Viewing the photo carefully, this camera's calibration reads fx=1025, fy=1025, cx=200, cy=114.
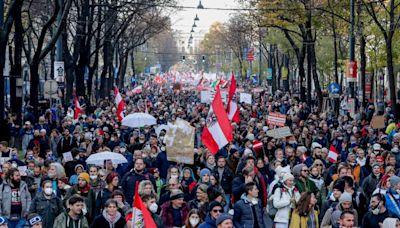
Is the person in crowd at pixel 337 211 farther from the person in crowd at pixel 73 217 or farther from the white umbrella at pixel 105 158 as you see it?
the white umbrella at pixel 105 158

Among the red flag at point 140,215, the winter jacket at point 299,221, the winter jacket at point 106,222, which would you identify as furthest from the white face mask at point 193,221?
the winter jacket at point 299,221

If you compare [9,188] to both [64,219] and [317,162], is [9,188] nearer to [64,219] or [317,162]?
[64,219]

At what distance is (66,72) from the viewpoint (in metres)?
41.8

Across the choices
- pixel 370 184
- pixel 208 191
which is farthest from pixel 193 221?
pixel 370 184

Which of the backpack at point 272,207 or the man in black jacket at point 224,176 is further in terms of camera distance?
the man in black jacket at point 224,176

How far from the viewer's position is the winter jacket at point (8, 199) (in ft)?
43.7

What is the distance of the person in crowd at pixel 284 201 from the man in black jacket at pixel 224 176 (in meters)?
2.49

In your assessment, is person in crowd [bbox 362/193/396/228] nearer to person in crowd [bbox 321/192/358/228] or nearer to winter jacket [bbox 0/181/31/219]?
person in crowd [bbox 321/192/358/228]

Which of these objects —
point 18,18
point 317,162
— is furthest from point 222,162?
point 18,18

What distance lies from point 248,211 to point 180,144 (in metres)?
6.09

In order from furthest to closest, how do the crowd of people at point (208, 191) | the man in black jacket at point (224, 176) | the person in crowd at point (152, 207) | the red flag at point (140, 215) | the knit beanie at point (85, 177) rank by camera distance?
1. the man in black jacket at point (224, 176)
2. the knit beanie at point (85, 177)
3. the crowd of people at point (208, 191)
4. the person in crowd at point (152, 207)
5. the red flag at point (140, 215)

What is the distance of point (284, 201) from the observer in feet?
42.0

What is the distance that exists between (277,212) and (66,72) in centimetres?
2975

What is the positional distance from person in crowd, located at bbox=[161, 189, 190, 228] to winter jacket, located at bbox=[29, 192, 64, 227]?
1443 mm
